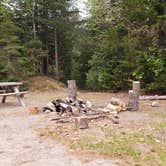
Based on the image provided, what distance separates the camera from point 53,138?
5.51 m

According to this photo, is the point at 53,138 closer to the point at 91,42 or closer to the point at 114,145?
the point at 114,145

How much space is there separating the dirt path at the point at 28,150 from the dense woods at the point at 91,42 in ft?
25.0

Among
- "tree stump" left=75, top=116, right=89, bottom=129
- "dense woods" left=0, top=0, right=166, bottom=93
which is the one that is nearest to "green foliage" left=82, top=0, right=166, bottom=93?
"dense woods" left=0, top=0, right=166, bottom=93

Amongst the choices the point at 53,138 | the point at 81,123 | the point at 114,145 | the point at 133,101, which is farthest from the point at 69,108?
the point at 114,145

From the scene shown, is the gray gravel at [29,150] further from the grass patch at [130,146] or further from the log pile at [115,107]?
the log pile at [115,107]

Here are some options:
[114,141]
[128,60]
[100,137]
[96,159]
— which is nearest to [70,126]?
[100,137]

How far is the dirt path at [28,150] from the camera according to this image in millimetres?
4129

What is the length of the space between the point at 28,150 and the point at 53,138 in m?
0.82

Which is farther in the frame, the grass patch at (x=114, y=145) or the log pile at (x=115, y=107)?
the log pile at (x=115, y=107)

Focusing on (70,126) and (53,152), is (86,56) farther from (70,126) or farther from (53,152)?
(53,152)

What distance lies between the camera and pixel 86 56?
18.5 m

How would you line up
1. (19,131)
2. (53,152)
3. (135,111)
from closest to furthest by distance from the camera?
(53,152) < (19,131) < (135,111)

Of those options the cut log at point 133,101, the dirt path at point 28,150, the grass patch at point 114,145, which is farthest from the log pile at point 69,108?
the grass patch at point 114,145

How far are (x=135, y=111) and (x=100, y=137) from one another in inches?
122
